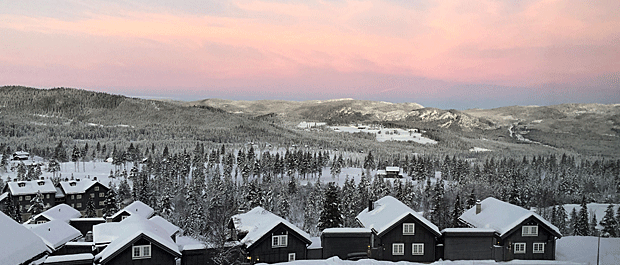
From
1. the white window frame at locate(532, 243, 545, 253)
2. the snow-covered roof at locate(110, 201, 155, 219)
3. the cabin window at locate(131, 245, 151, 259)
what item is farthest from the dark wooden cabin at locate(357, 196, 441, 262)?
the snow-covered roof at locate(110, 201, 155, 219)

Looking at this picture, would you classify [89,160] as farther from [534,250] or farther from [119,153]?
[534,250]

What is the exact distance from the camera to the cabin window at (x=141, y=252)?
20.7 metres

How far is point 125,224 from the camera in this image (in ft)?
77.1

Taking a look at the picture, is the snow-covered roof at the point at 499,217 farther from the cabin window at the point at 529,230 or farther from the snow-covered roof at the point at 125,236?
the snow-covered roof at the point at 125,236

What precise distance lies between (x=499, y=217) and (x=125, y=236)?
24225mm

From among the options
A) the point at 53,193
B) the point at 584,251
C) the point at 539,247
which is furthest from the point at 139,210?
the point at 584,251

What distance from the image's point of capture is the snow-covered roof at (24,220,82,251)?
31803 millimetres

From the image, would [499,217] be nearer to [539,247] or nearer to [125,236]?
[539,247]

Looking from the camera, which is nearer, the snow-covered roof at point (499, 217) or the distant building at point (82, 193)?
the snow-covered roof at point (499, 217)

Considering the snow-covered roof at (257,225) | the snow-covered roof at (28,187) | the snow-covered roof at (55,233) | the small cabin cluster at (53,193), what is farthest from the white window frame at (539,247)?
the snow-covered roof at (28,187)

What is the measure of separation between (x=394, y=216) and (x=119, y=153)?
132 m

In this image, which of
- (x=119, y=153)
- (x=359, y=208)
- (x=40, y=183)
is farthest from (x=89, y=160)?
(x=359, y=208)

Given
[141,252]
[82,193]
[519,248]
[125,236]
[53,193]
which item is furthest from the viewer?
[82,193]

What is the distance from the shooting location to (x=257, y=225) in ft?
79.6
